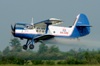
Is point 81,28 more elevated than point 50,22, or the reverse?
point 50,22

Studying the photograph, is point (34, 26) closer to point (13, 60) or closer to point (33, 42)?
point (33, 42)

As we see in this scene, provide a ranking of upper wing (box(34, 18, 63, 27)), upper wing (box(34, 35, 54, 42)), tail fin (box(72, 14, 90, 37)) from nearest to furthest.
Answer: upper wing (box(34, 18, 63, 27)) < upper wing (box(34, 35, 54, 42)) < tail fin (box(72, 14, 90, 37))

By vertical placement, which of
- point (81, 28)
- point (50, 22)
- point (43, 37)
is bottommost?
point (43, 37)

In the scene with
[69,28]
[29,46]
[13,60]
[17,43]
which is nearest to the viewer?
[13,60]

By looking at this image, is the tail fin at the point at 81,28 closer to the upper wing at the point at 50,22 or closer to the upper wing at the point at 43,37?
the upper wing at the point at 43,37

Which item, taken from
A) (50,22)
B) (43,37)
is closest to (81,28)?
(50,22)

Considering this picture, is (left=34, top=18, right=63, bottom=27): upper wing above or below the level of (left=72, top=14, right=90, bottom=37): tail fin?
above

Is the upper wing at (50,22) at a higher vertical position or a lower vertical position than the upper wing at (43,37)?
higher

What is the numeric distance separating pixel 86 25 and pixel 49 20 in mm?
5621

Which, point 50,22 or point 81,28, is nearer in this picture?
point 50,22

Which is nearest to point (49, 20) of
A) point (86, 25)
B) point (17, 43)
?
point (86, 25)

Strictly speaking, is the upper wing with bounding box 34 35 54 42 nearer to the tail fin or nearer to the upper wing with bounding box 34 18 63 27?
the upper wing with bounding box 34 18 63 27

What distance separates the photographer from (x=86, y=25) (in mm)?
53250

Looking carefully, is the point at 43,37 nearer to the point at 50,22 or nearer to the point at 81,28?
the point at 50,22
